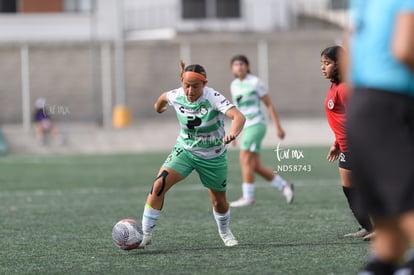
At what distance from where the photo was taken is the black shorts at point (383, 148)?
427 cm

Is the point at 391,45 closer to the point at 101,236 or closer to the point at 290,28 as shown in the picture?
the point at 101,236

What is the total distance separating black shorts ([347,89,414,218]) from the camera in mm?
4273

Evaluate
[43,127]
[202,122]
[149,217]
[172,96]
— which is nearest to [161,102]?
[172,96]

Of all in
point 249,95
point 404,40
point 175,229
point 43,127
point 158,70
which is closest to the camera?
point 404,40

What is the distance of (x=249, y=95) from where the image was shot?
507 inches

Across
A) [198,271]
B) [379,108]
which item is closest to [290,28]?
[198,271]

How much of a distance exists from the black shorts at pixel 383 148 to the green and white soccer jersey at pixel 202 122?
3926 mm

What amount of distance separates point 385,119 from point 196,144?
4.17 metres

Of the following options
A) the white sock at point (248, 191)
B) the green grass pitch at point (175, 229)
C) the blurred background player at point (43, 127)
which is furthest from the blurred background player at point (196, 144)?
the blurred background player at point (43, 127)

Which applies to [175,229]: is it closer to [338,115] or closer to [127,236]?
[127,236]

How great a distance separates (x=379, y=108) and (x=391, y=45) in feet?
0.92

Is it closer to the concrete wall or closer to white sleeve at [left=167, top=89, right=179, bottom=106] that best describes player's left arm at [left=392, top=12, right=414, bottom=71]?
white sleeve at [left=167, top=89, right=179, bottom=106]

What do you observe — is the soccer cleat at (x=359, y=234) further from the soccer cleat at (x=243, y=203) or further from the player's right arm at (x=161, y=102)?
the soccer cleat at (x=243, y=203)

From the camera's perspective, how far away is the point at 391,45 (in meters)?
4.30
